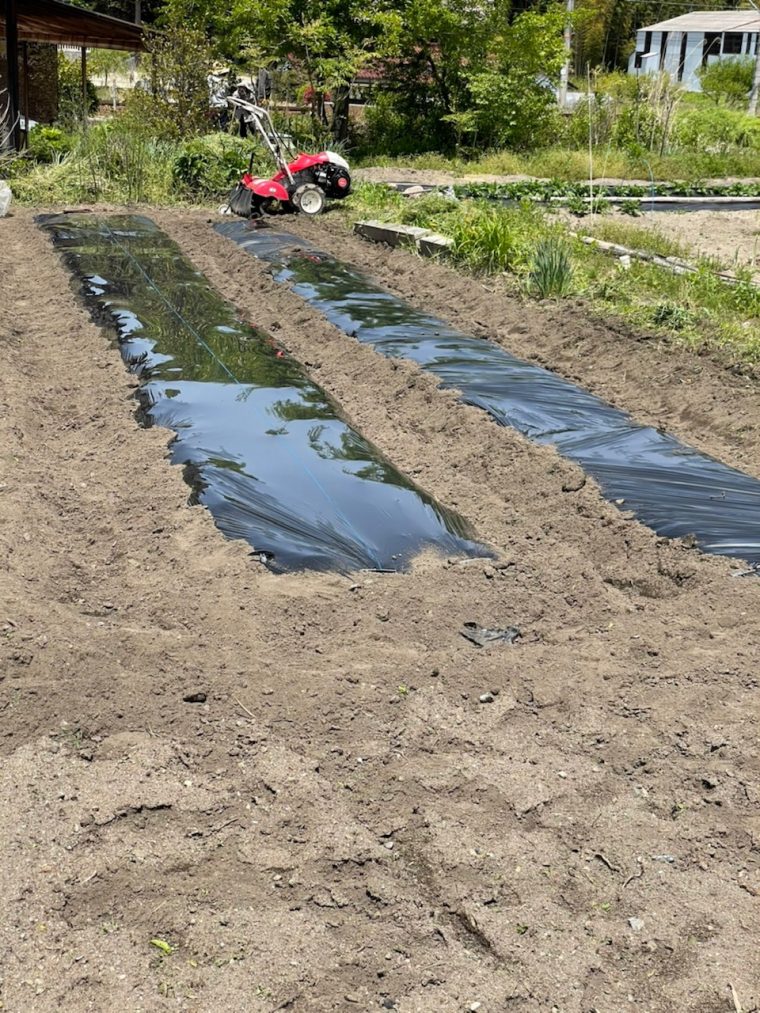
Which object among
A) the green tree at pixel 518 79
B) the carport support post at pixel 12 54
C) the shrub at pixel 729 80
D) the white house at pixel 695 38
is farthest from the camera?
the white house at pixel 695 38

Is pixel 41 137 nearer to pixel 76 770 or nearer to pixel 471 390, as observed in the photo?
pixel 471 390

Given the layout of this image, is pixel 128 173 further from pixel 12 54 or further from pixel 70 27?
pixel 70 27

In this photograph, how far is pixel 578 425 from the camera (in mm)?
5711

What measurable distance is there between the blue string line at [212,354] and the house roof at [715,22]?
33.9 metres

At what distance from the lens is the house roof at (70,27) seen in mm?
14966

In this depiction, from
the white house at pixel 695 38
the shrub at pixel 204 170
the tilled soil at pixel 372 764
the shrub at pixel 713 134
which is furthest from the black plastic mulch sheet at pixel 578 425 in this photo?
the white house at pixel 695 38

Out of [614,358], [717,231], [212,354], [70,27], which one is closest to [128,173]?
[70,27]

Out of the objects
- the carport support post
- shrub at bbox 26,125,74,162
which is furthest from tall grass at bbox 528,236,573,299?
the carport support post

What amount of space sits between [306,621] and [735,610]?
166 cm

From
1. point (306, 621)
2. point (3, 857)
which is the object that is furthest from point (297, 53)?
point (3, 857)

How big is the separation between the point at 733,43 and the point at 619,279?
125 feet

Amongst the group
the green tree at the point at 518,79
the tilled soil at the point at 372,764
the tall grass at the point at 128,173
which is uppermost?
the green tree at the point at 518,79

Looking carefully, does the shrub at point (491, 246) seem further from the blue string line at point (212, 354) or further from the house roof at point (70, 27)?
the house roof at point (70, 27)

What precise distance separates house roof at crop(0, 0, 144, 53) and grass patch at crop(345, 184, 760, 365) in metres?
7.57
